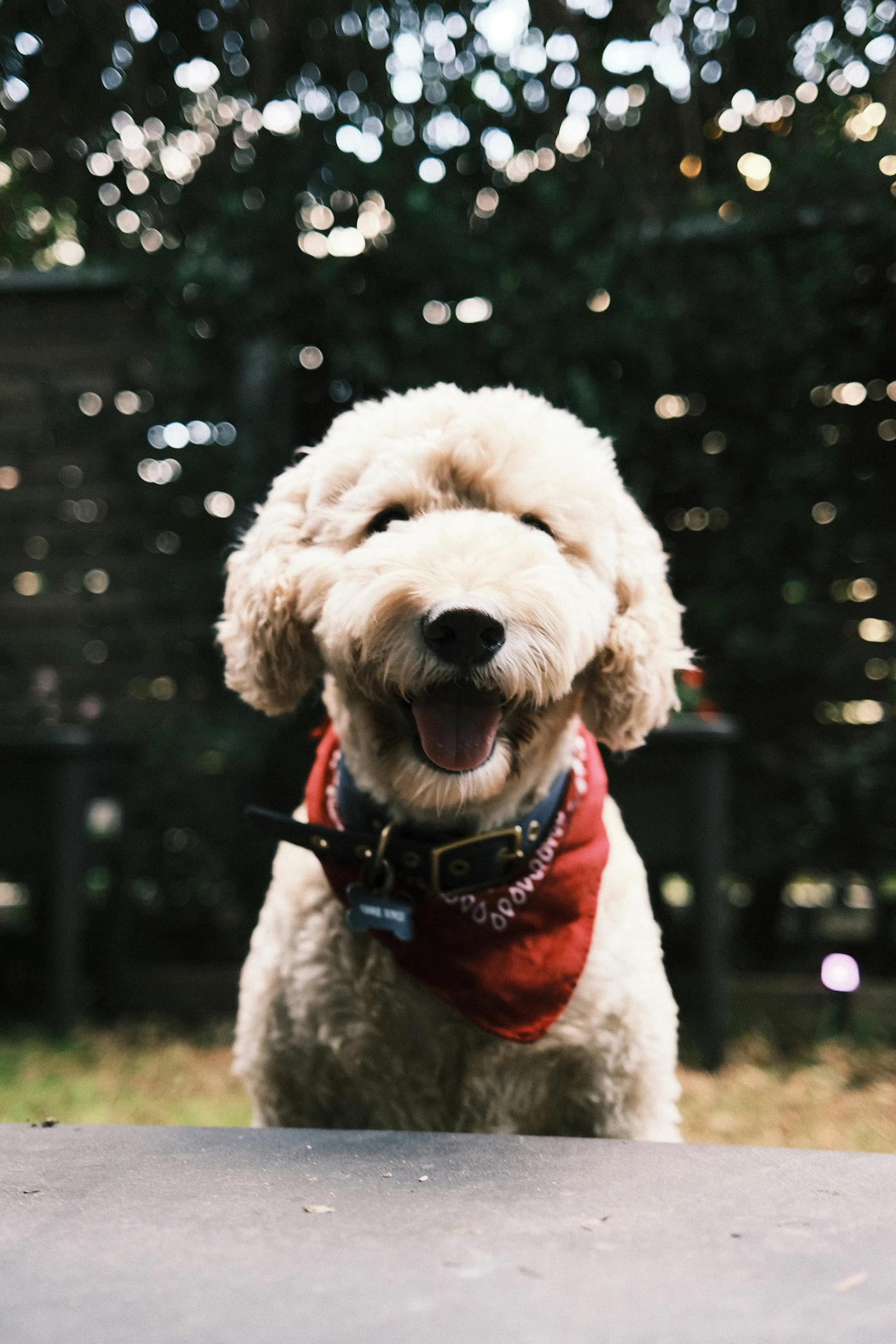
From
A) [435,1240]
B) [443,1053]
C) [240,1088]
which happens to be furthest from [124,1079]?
[435,1240]

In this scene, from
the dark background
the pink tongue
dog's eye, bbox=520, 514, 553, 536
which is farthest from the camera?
the dark background

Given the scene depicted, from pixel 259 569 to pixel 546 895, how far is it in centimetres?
64

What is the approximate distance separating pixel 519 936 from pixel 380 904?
0.21 m

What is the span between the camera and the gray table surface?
625 mm

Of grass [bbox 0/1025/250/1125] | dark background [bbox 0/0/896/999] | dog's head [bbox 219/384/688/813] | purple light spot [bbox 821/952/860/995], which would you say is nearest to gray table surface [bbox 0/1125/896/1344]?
dog's head [bbox 219/384/688/813]

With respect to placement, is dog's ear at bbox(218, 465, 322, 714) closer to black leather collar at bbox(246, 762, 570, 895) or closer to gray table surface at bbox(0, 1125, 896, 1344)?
black leather collar at bbox(246, 762, 570, 895)

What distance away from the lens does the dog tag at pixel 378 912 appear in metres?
1.55

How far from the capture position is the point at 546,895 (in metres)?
1.63

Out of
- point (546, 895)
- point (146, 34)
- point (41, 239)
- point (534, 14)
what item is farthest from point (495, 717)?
point (41, 239)

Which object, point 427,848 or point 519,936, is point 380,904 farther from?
point 519,936

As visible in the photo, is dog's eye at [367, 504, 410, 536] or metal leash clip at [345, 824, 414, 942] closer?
metal leash clip at [345, 824, 414, 942]

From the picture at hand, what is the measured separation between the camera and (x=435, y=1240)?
75 centimetres

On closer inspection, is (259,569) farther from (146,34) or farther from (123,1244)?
(146,34)

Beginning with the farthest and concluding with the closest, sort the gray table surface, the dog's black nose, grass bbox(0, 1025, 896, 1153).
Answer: grass bbox(0, 1025, 896, 1153) → the dog's black nose → the gray table surface
